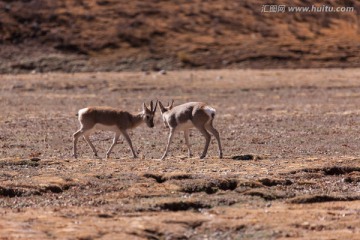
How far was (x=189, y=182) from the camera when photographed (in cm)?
1639

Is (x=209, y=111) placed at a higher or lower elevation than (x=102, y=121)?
higher

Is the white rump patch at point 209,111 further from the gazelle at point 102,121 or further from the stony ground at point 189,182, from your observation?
the gazelle at point 102,121

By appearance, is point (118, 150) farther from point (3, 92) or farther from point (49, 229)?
point (3, 92)

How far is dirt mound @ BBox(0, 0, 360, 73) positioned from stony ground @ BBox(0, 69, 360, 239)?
32806 millimetres

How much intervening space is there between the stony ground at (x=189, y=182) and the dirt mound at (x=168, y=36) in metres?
32.8

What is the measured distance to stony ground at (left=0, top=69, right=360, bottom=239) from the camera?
13195 mm

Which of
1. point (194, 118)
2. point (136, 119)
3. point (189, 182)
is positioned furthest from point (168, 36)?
point (189, 182)

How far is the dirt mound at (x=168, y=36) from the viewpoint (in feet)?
222

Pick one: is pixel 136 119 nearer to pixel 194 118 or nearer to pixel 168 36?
pixel 194 118

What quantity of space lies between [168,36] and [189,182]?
2308 inches

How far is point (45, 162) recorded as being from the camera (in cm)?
1923

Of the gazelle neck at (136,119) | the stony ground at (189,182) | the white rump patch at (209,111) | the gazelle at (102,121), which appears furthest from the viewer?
the gazelle neck at (136,119)

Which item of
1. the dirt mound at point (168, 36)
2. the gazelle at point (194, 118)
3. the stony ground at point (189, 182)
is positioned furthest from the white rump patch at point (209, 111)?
the dirt mound at point (168, 36)

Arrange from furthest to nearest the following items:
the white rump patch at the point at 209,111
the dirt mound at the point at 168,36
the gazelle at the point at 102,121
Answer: the dirt mound at the point at 168,36 → the gazelle at the point at 102,121 → the white rump patch at the point at 209,111
